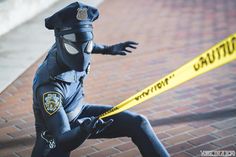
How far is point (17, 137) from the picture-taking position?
411cm

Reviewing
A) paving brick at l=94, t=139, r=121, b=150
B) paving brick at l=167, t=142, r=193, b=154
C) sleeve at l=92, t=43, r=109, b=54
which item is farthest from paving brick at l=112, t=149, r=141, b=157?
sleeve at l=92, t=43, r=109, b=54

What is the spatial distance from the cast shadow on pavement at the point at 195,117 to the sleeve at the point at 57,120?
1890mm

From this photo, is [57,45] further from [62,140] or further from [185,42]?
[185,42]

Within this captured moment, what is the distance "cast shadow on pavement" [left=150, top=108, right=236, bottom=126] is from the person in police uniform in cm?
143

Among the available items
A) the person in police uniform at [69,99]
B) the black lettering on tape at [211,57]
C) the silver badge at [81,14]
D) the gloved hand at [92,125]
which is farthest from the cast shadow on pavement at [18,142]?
the black lettering on tape at [211,57]

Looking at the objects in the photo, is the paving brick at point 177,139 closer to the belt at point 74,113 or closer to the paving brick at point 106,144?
the paving brick at point 106,144

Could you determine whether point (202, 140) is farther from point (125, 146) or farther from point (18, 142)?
point (18, 142)

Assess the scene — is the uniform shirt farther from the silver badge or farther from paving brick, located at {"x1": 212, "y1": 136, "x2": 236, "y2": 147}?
paving brick, located at {"x1": 212, "y1": 136, "x2": 236, "y2": 147}

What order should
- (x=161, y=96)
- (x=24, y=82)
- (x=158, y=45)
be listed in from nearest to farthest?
(x=161, y=96) < (x=24, y=82) < (x=158, y=45)

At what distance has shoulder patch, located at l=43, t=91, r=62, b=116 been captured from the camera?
254 centimetres

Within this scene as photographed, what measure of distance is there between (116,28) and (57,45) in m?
5.99

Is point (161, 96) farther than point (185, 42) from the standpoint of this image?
No

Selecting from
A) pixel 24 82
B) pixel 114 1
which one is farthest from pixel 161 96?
pixel 114 1

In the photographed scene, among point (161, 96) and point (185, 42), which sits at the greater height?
point (185, 42)
